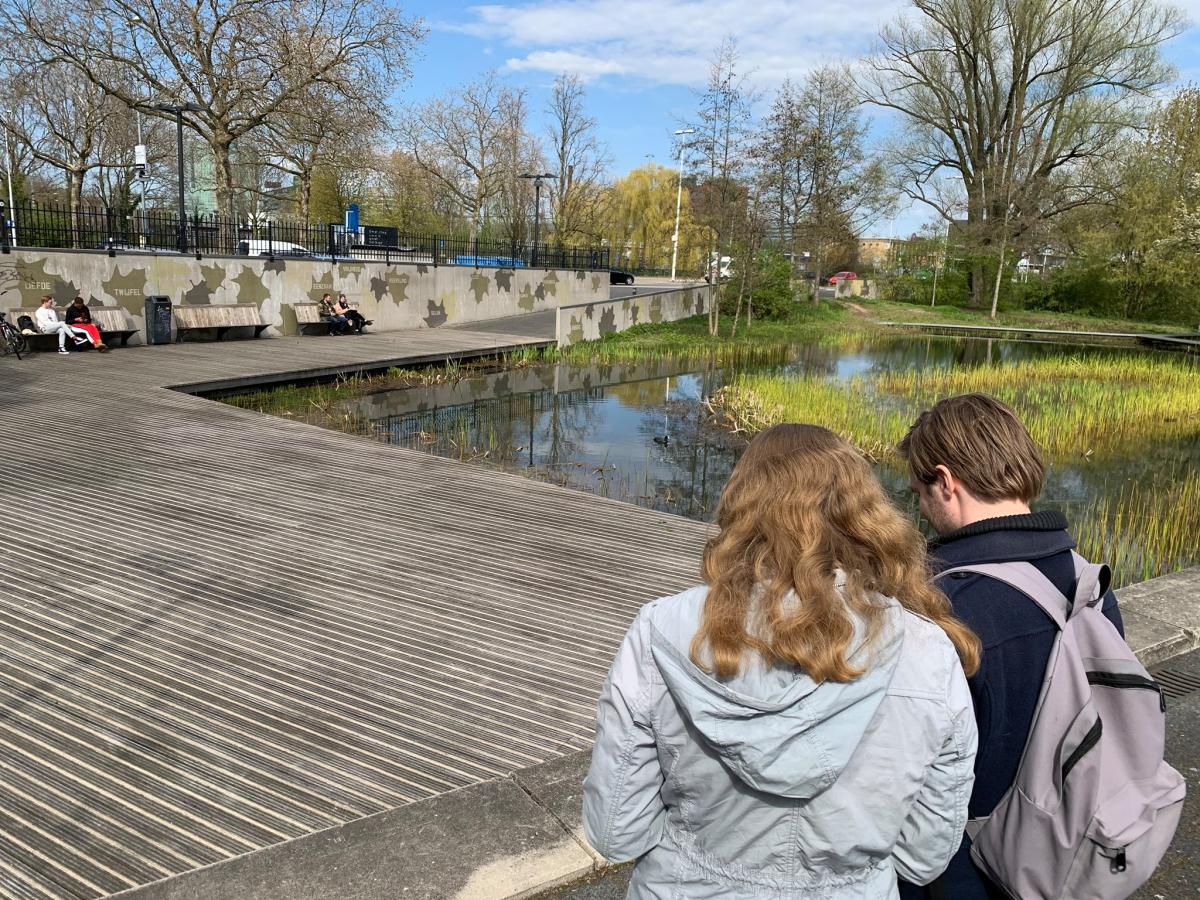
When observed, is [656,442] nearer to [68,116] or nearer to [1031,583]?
[1031,583]

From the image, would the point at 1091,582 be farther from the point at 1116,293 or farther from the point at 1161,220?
the point at 1116,293

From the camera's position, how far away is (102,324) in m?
16.6

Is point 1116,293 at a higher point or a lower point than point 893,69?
lower

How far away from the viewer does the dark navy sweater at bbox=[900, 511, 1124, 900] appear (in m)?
1.68

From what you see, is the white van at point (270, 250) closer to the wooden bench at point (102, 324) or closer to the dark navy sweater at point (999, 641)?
the wooden bench at point (102, 324)

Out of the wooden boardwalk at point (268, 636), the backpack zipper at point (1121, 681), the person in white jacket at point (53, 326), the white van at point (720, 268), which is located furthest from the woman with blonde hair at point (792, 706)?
the white van at point (720, 268)

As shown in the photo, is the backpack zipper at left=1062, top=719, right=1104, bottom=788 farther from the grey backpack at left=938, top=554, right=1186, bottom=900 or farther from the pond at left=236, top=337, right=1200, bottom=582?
the pond at left=236, top=337, right=1200, bottom=582

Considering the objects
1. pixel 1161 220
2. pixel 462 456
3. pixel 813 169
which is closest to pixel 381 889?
pixel 462 456

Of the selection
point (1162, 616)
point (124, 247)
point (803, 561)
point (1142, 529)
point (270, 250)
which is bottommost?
point (1142, 529)

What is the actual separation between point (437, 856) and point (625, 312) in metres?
23.2

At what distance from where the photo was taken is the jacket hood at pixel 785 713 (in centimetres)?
136

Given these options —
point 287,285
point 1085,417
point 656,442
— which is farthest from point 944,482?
point 287,285

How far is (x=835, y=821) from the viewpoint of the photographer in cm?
146

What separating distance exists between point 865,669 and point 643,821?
47 centimetres
